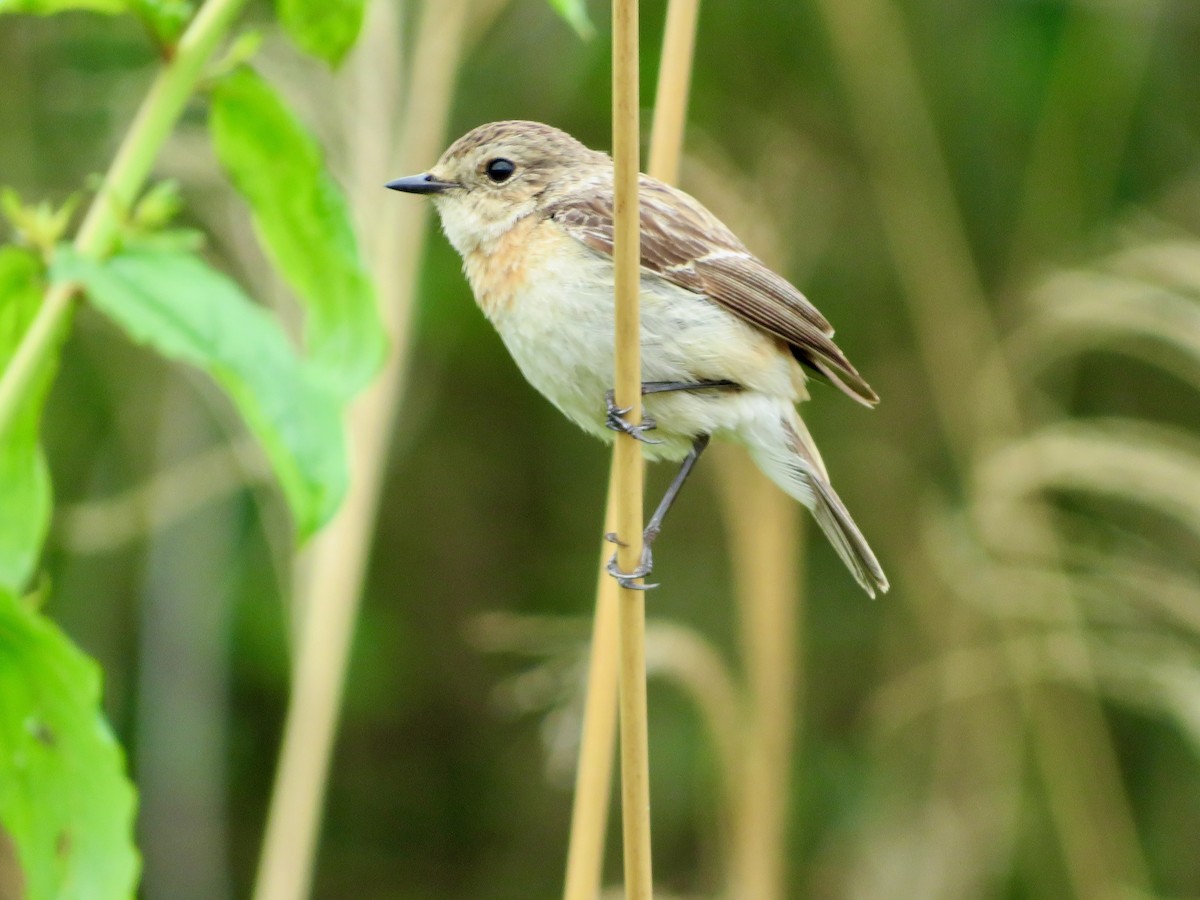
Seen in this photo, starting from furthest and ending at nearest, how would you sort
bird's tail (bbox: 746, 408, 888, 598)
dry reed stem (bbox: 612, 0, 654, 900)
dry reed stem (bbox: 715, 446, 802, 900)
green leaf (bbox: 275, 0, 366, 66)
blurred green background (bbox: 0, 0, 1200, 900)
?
blurred green background (bbox: 0, 0, 1200, 900)
dry reed stem (bbox: 715, 446, 802, 900)
bird's tail (bbox: 746, 408, 888, 598)
green leaf (bbox: 275, 0, 366, 66)
dry reed stem (bbox: 612, 0, 654, 900)

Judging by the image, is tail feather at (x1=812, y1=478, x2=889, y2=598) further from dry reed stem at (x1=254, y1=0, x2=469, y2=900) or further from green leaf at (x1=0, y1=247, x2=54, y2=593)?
green leaf at (x1=0, y1=247, x2=54, y2=593)

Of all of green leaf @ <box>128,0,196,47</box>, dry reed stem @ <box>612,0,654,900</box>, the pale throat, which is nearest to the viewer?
dry reed stem @ <box>612,0,654,900</box>

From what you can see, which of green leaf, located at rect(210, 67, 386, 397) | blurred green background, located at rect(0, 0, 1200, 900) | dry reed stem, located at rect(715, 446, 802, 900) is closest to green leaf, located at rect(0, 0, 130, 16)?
green leaf, located at rect(210, 67, 386, 397)

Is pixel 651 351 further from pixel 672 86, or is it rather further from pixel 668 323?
pixel 672 86

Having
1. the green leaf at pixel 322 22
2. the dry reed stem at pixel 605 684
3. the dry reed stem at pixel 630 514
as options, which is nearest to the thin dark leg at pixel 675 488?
the dry reed stem at pixel 605 684

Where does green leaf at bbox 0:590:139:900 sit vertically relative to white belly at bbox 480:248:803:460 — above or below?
below

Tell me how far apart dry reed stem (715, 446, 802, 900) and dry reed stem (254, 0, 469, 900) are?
3.27 ft

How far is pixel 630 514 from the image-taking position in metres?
2.00

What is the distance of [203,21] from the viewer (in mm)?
1970

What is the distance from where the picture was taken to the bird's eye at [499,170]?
321cm

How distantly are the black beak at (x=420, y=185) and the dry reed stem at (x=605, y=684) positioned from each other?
0.75m

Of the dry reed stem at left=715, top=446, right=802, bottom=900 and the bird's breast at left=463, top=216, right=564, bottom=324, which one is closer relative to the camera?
the bird's breast at left=463, top=216, right=564, bottom=324

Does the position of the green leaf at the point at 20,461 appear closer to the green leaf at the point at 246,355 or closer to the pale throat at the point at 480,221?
the green leaf at the point at 246,355

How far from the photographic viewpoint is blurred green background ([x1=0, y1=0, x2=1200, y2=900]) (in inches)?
162
